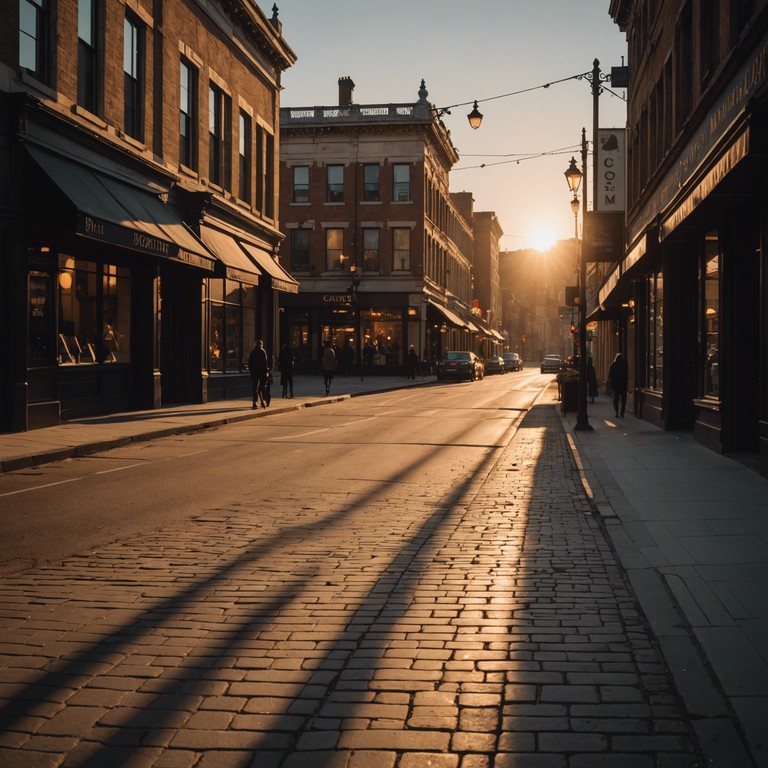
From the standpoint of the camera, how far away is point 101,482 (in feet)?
39.1

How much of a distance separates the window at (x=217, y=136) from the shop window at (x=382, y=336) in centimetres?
2925

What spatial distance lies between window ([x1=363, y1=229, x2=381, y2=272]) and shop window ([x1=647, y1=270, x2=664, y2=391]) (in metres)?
36.0

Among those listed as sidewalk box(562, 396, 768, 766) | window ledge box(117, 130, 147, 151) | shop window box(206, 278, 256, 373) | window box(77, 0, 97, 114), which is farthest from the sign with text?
window box(77, 0, 97, 114)

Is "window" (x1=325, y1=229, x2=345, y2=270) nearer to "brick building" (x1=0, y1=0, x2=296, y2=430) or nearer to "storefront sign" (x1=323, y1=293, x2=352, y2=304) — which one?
"storefront sign" (x1=323, y1=293, x2=352, y2=304)

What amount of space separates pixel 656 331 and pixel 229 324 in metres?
13.3

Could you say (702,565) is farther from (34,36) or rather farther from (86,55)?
(86,55)

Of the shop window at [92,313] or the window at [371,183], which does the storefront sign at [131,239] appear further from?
the window at [371,183]

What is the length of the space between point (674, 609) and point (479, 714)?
2.18 meters

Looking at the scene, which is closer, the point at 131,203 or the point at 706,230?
the point at 706,230

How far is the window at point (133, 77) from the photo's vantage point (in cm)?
2209

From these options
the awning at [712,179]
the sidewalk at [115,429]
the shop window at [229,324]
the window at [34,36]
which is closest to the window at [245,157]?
the shop window at [229,324]

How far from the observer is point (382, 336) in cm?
5856

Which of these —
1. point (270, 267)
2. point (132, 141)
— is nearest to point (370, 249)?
point (270, 267)

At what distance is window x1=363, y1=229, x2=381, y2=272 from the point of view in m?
58.7
